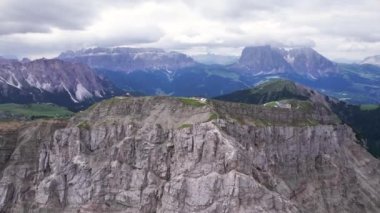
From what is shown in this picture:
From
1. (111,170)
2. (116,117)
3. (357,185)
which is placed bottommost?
(357,185)

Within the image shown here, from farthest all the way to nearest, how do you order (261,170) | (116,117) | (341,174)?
(341,174)
(116,117)
(261,170)

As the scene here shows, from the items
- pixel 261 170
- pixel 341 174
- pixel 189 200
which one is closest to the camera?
pixel 189 200

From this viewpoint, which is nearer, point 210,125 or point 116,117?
point 210,125

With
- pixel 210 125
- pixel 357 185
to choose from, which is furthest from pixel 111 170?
pixel 357 185

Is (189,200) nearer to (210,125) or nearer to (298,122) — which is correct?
(210,125)

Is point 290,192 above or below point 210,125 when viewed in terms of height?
below

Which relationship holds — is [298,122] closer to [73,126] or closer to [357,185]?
[357,185]
